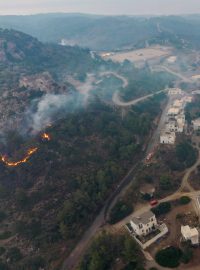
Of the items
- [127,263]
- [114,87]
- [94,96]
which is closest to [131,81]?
[114,87]

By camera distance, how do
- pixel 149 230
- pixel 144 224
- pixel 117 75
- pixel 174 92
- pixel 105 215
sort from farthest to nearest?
pixel 117 75
pixel 174 92
pixel 105 215
pixel 149 230
pixel 144 224

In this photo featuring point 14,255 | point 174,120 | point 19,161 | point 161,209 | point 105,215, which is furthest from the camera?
point 174,120

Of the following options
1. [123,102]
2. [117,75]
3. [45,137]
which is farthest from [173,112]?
[117,75]

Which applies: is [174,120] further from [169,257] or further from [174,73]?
[174,73]

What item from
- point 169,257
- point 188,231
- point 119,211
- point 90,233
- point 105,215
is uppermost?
point 188,231

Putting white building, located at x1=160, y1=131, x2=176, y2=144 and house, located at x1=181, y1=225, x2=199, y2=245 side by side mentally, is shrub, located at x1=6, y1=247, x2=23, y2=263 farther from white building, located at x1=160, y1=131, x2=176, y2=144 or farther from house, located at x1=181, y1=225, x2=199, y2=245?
white building, located at x1=160, y1=131, x2=176, y2=144

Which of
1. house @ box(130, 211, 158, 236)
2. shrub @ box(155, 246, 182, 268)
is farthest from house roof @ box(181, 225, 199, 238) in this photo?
house @ box(130, 211, 158, 236)

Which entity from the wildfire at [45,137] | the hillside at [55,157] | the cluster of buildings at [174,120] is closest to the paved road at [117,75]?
the hillside at [55,157]

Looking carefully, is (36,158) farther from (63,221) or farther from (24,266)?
(24,266)
